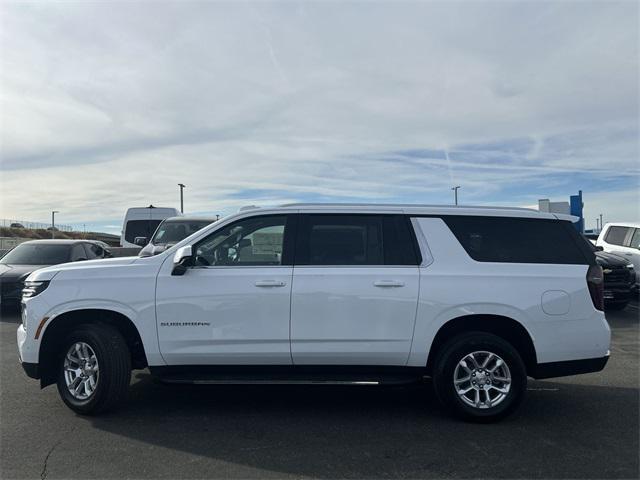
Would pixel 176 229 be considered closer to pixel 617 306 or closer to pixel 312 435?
pixel 312 435

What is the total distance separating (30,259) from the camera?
39.8 feet

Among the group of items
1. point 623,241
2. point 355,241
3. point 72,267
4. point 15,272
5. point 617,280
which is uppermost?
point 355,241

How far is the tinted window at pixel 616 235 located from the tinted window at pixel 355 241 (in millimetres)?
10949

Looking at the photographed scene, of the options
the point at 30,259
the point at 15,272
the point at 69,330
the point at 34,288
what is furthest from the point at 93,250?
the point at 69,330

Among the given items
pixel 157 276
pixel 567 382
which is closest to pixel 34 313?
pixel 157 276

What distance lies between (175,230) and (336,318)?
8339 mm

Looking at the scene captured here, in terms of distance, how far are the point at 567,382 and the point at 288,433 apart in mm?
3604

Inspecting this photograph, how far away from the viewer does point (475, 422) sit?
4957 millimetres

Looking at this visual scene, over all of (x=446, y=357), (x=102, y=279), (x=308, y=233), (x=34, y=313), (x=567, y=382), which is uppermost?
(x=308, y=233)

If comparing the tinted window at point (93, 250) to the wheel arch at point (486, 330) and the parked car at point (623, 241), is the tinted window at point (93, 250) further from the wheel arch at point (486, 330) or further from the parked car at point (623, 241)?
the parked car at point (623, 241)

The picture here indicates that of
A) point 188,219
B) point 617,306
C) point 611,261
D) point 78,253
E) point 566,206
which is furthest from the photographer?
point 566,206

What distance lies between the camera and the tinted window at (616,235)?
545 inches

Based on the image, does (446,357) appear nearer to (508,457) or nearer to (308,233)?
(508,457)

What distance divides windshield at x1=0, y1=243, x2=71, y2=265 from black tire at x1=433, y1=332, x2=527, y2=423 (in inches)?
384
